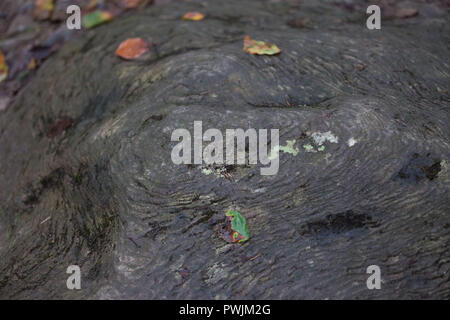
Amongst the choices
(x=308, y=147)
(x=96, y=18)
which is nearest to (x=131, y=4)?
(x=96, y=18)

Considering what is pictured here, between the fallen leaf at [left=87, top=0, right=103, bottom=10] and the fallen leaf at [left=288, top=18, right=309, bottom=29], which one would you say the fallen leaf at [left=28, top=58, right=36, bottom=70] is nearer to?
the fallen leaf at [left=87, top=0, right=103, bottom=10]

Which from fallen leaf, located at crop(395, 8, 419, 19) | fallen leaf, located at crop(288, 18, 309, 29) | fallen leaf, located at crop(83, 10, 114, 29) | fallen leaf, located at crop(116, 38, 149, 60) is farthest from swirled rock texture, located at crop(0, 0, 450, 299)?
fallen leaf, located at crop(83, 10, 114, 29)

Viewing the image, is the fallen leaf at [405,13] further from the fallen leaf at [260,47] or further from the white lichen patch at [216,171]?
the white lichen patch at [216,171]

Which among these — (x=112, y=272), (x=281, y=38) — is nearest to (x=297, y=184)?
(x=112, y=272)

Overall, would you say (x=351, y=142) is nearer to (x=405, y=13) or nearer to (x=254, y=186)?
(x=254, y=186)

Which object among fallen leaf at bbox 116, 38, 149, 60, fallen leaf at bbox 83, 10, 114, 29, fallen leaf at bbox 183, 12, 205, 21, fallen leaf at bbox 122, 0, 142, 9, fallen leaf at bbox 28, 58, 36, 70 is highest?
fallen leaf at bbox 122, 0, 142, 9

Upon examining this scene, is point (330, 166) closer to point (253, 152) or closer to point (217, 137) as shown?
point (253, 152)

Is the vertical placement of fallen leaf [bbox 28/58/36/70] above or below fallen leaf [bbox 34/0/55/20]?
below
